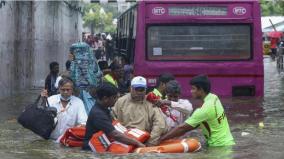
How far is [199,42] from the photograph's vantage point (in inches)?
700

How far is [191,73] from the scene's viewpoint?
58.6ft

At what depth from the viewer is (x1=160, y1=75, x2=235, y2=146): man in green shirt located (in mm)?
9398

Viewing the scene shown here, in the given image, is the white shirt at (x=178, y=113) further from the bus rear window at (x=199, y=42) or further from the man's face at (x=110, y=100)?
the bus rear window at (x=199, y=42)

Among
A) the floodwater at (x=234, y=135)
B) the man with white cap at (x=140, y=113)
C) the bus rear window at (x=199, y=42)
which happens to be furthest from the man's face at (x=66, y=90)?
the bus rear window at (x=199, y=42)

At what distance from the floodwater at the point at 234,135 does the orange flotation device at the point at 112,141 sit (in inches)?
5.1

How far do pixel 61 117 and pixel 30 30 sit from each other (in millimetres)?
15936

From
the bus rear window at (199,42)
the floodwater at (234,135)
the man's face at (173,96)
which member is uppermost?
the bus rear window at (199,42)

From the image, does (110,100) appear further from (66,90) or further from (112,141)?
(66,90)

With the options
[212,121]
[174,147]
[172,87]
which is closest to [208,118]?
[212,121]

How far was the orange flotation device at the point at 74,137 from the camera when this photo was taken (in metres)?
10.4

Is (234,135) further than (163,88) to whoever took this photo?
Yes

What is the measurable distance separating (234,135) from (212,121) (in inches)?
135

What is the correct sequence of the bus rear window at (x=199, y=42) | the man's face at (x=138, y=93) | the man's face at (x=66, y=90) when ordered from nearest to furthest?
1. the man's face at (x=138, y=93)
2. the man's face at (x=66, y=90)
3. the bus rear window at (x=199, y=42)

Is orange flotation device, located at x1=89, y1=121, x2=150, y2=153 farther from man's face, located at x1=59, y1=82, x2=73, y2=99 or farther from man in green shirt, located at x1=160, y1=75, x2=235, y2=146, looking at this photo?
man's face, located at x1=59, y1=82, x2=73, y2=99
